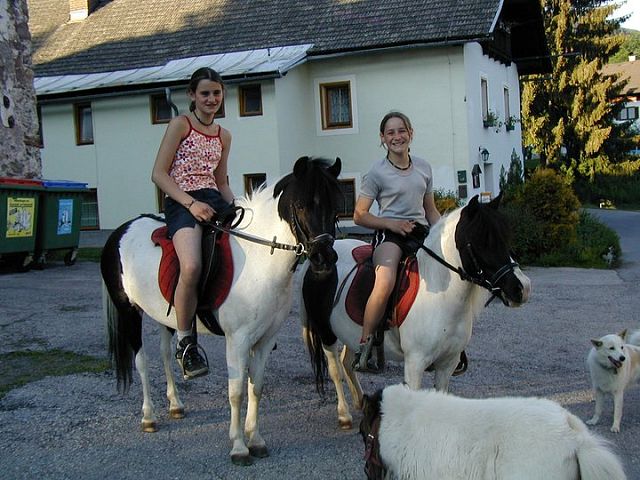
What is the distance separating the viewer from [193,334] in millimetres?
5008

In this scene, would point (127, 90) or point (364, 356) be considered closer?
point (364, 356)

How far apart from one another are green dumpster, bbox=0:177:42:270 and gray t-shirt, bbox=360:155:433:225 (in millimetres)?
10527

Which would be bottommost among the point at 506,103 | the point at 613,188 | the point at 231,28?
the point at 613,188

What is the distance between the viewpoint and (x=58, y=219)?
14.8 meters

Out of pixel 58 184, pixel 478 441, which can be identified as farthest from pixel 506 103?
pixel 478 441

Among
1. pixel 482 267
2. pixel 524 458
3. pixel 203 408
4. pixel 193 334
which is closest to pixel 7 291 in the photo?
pixel 203 408

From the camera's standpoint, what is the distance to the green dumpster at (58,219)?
1453cm

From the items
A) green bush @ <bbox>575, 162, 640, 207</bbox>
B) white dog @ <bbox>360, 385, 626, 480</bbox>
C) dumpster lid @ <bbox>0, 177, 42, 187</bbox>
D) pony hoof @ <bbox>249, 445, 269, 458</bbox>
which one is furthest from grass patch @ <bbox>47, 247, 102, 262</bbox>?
green bush @ <bbox>575, 162, 640, 207</bbox>

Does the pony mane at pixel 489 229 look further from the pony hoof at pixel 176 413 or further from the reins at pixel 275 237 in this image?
the pony hoof at pixel 176 413

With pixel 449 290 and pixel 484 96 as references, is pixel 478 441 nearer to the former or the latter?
pixel 449 290

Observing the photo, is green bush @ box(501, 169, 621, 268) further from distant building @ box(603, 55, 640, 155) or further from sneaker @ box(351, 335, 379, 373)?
distant building @ box(603, 55, 640, 155)

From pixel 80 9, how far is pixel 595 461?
101ft

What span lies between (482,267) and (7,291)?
10.0 meters

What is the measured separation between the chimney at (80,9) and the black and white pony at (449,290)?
27.7 m
